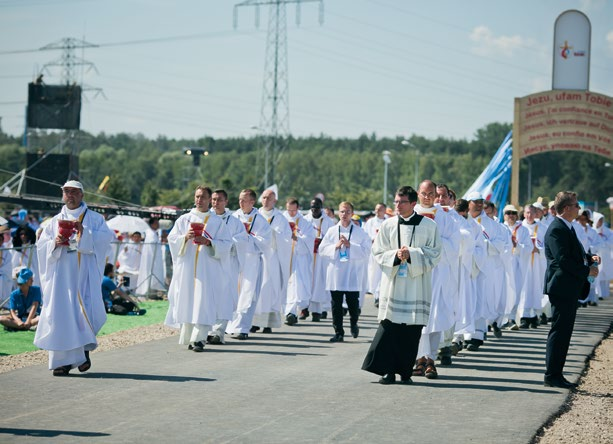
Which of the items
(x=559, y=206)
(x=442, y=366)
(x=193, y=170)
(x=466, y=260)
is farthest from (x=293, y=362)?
(x=193, y=170)

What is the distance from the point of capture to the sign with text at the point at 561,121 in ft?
95.4

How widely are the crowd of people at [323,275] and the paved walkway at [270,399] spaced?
0.44m


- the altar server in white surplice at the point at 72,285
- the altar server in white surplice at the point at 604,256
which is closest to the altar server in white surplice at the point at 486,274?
the altar server in white surplice at the point at 72,285

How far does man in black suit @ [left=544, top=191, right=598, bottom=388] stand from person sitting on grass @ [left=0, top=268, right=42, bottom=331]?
8667mm

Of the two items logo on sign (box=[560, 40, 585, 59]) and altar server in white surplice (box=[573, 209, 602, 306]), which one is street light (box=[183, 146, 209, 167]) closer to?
logo on sign (box=[560, 40, 585, 59])

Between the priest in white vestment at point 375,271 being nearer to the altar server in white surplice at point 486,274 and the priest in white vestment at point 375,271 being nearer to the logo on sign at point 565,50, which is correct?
the altar server in white surplice at point 486,274

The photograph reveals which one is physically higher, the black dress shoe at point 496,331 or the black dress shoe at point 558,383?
the black dress shoe at point 496,331

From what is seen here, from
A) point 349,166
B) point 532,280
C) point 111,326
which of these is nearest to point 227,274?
point 111,326

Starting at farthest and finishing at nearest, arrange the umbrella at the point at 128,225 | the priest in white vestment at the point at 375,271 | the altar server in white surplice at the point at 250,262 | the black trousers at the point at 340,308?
the umbrella at the point at 128,225, the priest in white vestment at the point at 375,271, the altar server in white surplice at the point at 250,262, the black trousers at the point at 340,308

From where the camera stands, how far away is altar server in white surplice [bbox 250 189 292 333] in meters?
16.8

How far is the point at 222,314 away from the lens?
14.6m

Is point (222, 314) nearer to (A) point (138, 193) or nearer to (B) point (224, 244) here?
(B) point (224, 244)

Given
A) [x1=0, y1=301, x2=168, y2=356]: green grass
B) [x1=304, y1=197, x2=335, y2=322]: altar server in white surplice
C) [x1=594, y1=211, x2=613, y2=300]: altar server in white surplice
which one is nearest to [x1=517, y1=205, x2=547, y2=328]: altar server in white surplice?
[x1=304, y1=197, x2=335, y2=322]: altar server in white surplice

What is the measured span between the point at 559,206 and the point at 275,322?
677 centimetres
